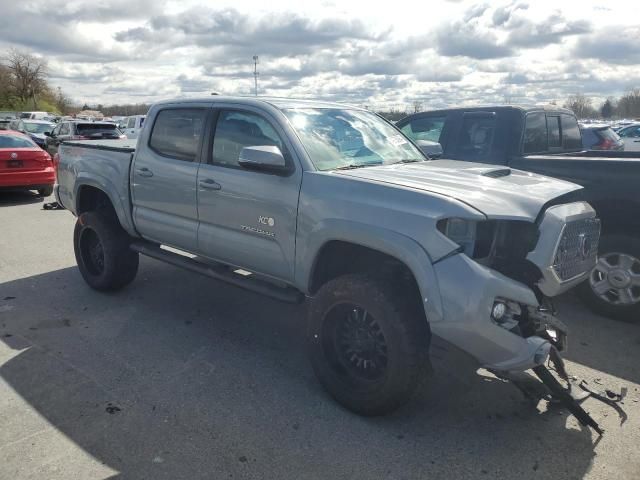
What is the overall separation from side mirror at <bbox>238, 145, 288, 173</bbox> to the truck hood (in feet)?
1.34

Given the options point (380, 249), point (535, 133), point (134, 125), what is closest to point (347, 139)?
point (380, 249)

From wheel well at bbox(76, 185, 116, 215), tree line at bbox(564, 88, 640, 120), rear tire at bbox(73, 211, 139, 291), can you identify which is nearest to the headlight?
rear tire at bbox(73, 211, 139, 291)

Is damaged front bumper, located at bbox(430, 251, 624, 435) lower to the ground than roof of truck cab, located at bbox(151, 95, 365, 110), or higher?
lower

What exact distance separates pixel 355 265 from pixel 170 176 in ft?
6.50

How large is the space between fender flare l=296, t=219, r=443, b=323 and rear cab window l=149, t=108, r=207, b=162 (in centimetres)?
159

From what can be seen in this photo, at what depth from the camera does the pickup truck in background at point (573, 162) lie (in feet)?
15.5

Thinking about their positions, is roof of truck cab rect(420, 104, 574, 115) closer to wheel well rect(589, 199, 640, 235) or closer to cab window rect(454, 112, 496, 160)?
cab window rect(454, 112, 496, 160)

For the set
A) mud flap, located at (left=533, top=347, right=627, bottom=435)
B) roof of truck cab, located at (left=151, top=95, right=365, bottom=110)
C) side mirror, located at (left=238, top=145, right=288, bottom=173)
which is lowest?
mud flap, located at (left=533, top=347, right=627, bottom=435)

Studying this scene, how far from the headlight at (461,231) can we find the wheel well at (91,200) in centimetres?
407

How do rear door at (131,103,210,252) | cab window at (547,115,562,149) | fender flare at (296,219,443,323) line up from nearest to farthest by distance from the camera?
1. fender flare at (296,219,443,323)
2. rear door at (131,103,210,252)
3. cab window at (547,115,562,149)

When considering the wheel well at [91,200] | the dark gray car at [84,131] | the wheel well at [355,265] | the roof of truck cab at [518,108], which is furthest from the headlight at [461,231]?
the dark gray car at [84,131]

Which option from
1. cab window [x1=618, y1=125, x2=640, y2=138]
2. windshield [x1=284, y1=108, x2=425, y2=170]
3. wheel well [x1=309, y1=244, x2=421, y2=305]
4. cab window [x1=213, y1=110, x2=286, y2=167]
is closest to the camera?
wheel well [x1=309, y1=244, x2=421, y2=305]

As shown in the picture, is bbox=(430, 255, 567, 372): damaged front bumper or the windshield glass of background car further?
the windshield glass of background car

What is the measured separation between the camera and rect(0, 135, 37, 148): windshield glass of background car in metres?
11.6
